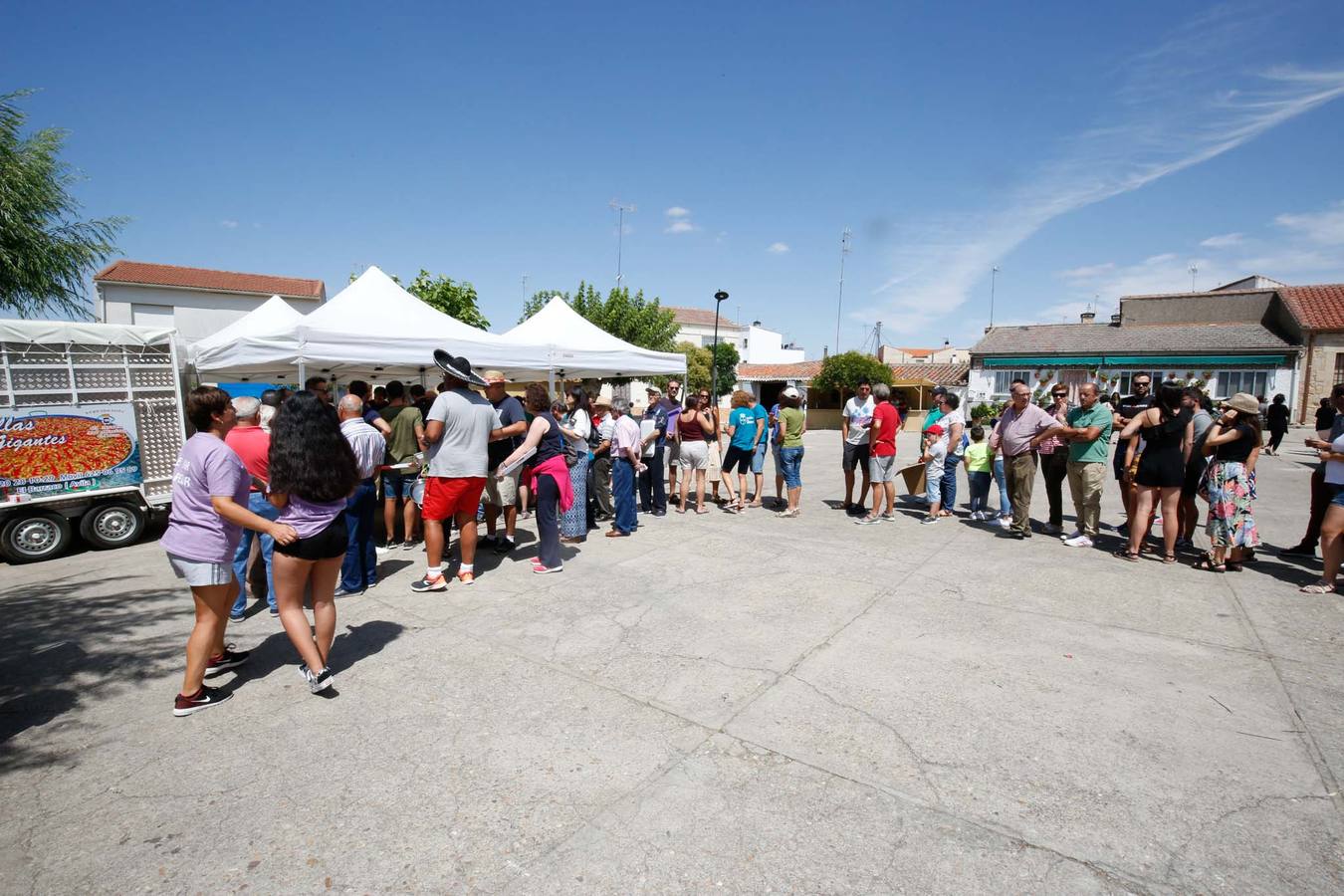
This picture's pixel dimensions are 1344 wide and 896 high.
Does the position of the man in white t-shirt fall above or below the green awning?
below

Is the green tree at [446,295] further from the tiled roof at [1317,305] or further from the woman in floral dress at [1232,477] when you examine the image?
the tiled roof at [1317,305]

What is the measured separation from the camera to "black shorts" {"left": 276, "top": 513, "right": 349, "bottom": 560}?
3.32 metres

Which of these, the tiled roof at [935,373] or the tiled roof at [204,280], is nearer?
the tiled roof at [204,280]

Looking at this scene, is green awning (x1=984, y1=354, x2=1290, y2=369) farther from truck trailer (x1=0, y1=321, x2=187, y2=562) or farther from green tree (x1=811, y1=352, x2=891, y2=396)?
truck trailer (x1=0, y1=321, x2=187, y2=562)

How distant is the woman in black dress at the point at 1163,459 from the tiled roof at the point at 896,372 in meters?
31.5

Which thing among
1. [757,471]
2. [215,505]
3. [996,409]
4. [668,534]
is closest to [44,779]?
[215,505]

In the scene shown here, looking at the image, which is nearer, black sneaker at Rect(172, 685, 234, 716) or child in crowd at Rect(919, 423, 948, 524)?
black sneaker at Rect(172, 685, 234, 716)

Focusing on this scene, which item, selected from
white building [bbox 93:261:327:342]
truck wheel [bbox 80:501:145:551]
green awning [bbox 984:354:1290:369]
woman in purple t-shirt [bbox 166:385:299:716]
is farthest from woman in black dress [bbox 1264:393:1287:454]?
white building [bbox 93:261:327:342]

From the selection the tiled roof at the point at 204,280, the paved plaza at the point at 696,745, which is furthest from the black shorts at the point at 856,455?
the tiled roof at the point at 204,280

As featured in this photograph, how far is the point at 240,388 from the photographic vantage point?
55.4 ft

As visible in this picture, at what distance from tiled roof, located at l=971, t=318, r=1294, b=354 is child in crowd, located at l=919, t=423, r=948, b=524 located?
106 feet

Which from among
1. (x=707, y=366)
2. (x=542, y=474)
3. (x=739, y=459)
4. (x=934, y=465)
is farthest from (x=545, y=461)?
(x=707, y=366)

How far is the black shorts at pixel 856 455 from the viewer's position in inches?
325

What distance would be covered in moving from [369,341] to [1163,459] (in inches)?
339
